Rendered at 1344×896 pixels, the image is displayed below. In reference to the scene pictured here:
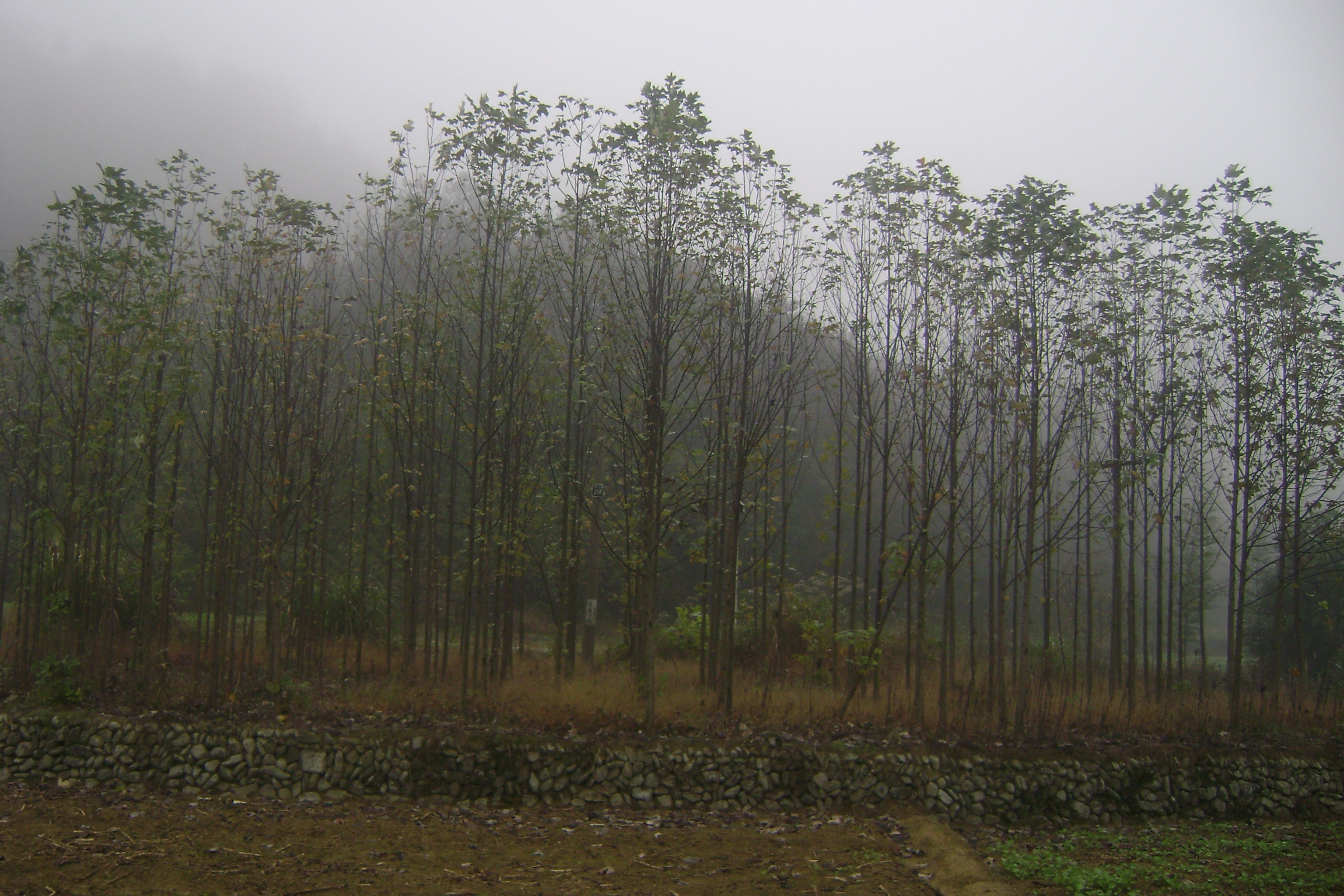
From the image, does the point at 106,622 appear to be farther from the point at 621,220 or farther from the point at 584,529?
the point at 621,220

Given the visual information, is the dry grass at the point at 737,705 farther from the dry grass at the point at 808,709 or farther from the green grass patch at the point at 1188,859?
the green grass patch at the point at 1188,859

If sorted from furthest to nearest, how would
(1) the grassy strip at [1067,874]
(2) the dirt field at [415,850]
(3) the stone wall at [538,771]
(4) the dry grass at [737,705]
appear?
(4) the dry grass at [737,705]
(3) the stone wall at [538,771]
(1) the grassy strip at [1067,874]
(2) the dirt field at [415,850]

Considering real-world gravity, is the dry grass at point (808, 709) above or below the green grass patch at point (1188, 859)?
above

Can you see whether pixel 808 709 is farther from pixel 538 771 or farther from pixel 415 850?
pixel 415 850

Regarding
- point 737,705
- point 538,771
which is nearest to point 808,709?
point 737,705

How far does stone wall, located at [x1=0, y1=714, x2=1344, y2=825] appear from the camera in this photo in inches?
299

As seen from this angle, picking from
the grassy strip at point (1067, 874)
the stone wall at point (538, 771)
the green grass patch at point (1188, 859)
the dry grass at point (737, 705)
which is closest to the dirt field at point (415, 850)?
the stone wall at point (538, 771)

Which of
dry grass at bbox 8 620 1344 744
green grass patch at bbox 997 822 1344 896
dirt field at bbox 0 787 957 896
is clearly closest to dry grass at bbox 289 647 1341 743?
dry grass at bbox 8 620 1344 744

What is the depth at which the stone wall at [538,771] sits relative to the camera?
7.59 metres

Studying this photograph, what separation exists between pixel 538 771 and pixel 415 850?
158 cm

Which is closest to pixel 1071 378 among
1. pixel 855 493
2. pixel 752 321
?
pixel 855 493

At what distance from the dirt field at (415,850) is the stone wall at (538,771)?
24 centimetres

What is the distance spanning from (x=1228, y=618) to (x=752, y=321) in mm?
7811

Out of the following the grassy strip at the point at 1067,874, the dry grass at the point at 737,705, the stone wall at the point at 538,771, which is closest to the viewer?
the grassy strip at the point at 1067,874
